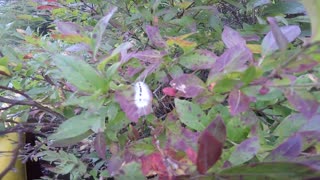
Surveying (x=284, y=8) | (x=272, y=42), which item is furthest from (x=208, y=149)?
(x=284, y=8)

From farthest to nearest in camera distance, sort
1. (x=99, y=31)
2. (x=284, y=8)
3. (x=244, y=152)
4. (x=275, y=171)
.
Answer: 1. (x=284, y=8)
2. (x=99, y=31)
3. (x=244, y=152)
4. (x=275, y=171)

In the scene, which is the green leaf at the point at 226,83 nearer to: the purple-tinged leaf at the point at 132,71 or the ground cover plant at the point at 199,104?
the ground cover plant at the point at 199,104

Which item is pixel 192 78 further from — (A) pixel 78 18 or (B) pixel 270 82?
(A) pixel 78 18

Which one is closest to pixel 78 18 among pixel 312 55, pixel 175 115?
pixel 175 115

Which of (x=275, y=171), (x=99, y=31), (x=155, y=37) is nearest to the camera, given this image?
(x=275, y=171)

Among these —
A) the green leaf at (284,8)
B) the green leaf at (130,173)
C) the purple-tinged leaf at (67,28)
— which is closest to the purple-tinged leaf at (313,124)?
the green leaf at (130,173)

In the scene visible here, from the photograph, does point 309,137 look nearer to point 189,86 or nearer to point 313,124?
point 313,124
